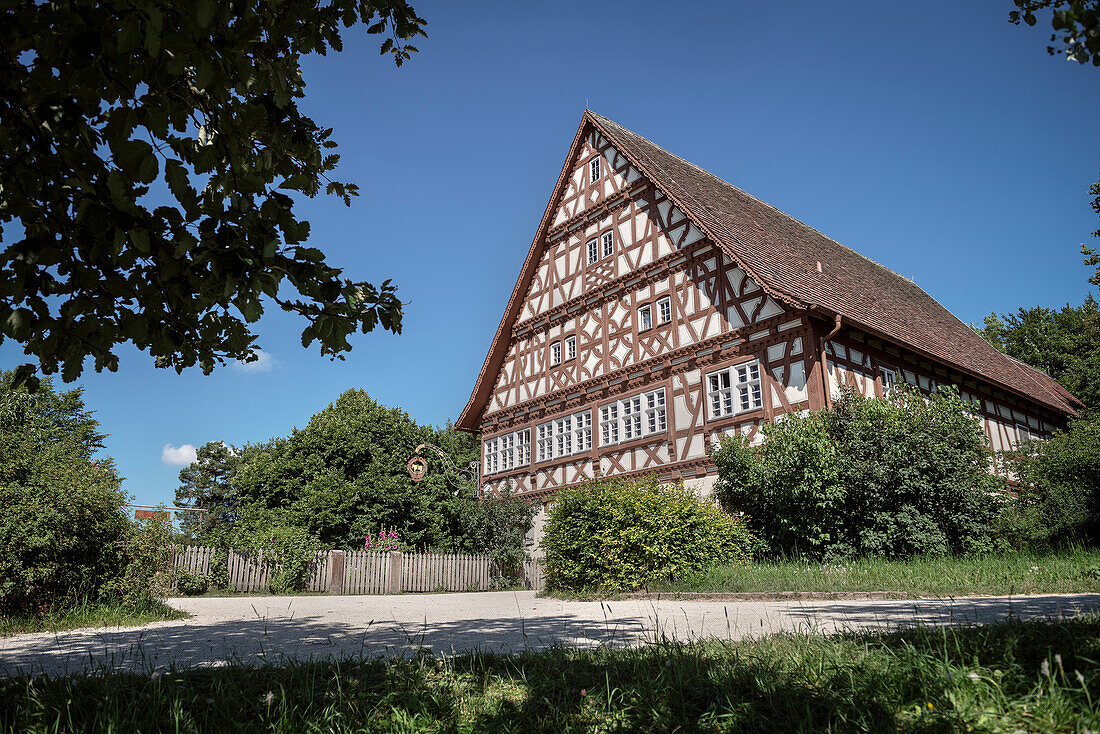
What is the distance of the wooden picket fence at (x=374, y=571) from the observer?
736 inches

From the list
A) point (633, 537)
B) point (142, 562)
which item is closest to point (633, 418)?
point (633, 537)

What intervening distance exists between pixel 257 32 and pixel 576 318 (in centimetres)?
1950

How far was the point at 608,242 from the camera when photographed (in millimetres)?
22953

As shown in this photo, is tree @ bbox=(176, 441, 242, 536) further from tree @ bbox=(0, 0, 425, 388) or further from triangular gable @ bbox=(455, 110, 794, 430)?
tree @ bbox=(0, 0, 425, 388)

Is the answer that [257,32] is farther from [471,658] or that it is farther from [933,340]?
[933,340]

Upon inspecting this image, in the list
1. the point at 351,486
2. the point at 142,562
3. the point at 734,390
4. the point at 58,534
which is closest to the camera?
the point at 58,534

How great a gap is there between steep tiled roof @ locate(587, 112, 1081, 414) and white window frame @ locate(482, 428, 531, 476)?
9.71 metres

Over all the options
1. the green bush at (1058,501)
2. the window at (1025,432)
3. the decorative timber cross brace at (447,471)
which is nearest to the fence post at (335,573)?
the decorative timber cross brace at (447,471)

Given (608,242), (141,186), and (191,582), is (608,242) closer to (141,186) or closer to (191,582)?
(191,582)

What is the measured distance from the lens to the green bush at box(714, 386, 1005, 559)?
1383 cm

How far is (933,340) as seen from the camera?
20.9 m

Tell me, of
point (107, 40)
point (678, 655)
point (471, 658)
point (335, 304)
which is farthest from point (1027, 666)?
point (107, 40)

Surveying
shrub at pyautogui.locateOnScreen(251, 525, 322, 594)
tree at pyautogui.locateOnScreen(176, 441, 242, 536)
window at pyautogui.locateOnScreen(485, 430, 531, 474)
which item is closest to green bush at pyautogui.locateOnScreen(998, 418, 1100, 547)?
window at pyautogui.locateOnScreen(485, 430, 531, 474)

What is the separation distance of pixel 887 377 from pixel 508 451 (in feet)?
42.2
